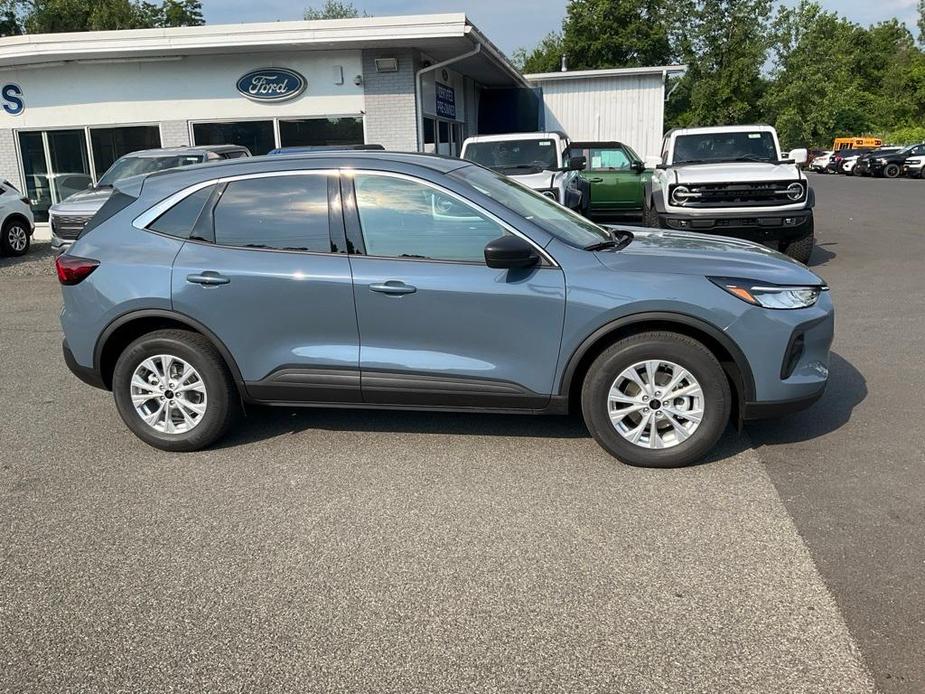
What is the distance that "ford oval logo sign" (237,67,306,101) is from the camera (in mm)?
15641

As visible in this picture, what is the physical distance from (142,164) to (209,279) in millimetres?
9391

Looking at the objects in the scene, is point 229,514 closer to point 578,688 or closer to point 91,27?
point 578,688

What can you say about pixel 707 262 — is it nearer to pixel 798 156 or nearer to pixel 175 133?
pixel 798 156

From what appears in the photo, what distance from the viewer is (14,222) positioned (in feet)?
45.4

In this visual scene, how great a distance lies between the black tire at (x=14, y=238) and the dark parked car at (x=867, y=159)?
35957 mm

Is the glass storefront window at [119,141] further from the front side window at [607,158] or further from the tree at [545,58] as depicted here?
the tree at [545,58]

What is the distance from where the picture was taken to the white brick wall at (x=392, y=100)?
49.4 ft

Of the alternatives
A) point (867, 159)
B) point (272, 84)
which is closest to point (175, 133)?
point (272, 84)

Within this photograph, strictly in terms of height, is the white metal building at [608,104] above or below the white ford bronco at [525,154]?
above

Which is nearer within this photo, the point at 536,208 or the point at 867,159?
the point at 536,208

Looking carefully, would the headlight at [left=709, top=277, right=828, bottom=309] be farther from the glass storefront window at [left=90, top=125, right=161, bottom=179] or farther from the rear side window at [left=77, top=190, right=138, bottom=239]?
the glass storefront window at [left=90, top=125, right=161, bottom=179]

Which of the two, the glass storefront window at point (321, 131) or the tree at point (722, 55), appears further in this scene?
the tree at point (722, 55)

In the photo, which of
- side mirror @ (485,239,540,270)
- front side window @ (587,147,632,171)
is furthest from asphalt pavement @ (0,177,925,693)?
front side window @ (587,147,632,171)

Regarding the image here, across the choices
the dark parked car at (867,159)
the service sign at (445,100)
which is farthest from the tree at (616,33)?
the service sign at (445,100)
